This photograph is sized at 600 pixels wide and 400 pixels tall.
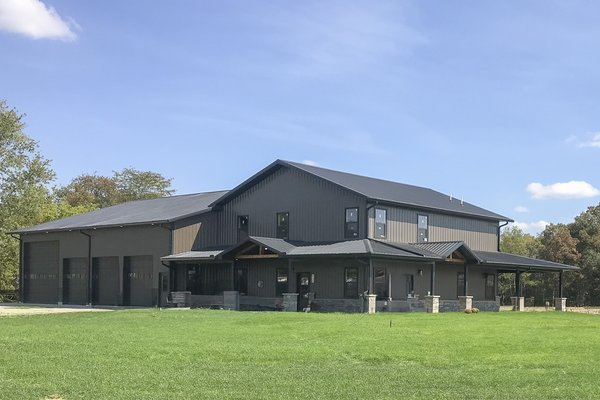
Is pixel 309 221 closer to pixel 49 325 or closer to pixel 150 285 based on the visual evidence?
pixel 150 285

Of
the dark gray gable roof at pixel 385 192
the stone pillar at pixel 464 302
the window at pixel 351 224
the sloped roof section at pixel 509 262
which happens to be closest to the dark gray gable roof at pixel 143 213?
the dark gray gable roof at pixel 385 192

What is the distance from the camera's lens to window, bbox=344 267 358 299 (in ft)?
114

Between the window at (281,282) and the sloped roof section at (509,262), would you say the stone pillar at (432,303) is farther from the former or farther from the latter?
the window at (281,282)

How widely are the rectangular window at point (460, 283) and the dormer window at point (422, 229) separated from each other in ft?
8.94

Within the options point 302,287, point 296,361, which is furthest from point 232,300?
point 296,361

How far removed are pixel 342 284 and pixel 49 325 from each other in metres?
16.2

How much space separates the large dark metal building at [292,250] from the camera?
115 ft

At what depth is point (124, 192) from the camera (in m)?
85.5

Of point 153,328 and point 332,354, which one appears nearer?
point 332,354

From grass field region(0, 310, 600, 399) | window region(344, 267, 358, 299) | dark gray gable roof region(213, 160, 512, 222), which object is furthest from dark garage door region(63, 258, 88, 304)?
grass field region(0, 310, 600, 399)

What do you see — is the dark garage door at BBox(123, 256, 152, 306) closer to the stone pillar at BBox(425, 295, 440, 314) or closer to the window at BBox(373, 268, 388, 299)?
the window at BBox(373, 268, 388, 299)

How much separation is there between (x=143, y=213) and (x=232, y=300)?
11.1 meters

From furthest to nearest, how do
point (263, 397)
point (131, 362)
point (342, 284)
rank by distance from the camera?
point (342, 284), point (131, 362), point (263, 397)

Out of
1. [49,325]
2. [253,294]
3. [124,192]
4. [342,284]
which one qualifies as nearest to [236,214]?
[253,294]
